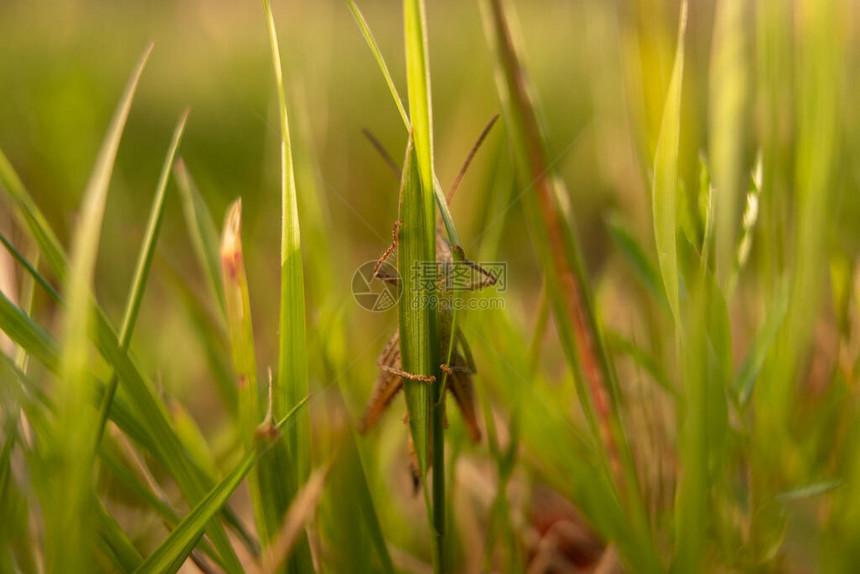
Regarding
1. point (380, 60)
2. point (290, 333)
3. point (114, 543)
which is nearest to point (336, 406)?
point (290, 333)

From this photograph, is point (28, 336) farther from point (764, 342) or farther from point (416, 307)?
point (764, 342)

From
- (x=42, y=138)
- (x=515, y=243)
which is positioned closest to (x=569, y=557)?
(x=515, y=243)

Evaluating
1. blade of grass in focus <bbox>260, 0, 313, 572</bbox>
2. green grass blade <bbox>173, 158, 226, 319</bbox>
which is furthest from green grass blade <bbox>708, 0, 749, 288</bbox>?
green grass blade <bbox>173, 158, 226, 319</bbox>

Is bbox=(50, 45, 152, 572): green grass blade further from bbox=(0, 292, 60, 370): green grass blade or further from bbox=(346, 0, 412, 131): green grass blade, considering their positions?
bbox=(346, 0, 412, 131): green grass blade

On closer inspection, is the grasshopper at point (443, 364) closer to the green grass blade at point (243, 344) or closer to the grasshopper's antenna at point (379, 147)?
the grasshopper's antenna at point (379, 147)

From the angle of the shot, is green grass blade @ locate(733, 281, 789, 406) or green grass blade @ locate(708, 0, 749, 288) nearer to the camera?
green grass blade @ locate(733, 281, 789, 406)

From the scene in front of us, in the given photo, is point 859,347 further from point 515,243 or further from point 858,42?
point 858,42

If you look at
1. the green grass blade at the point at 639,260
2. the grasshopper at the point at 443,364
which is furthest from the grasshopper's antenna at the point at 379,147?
the green grass blade at the point at 639,260
